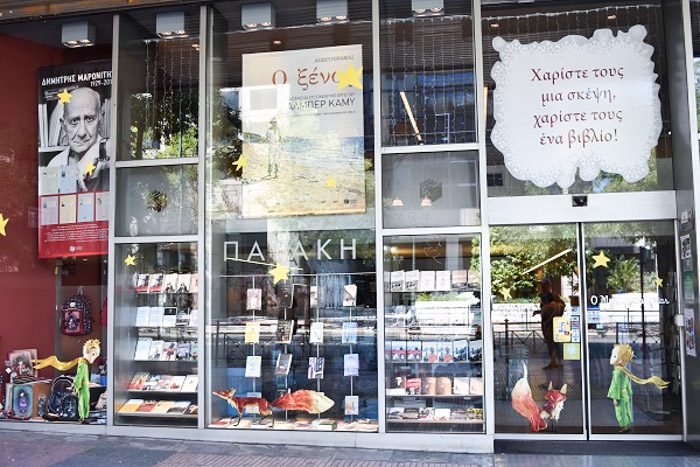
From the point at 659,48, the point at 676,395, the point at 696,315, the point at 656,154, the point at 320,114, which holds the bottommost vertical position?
the point at 676,395

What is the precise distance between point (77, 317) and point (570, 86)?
6.02 metres

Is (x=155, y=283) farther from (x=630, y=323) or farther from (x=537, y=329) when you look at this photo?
(x=630, y=323)

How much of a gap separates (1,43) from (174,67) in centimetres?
216

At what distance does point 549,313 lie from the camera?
24.5 ft

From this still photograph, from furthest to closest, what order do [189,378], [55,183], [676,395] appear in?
[55,183] → [189,378] → [676,395]

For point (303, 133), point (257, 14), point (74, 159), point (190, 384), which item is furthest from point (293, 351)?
point (257, 14)

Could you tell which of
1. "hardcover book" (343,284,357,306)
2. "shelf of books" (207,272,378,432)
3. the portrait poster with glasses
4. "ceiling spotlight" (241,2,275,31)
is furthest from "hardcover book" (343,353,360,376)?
"ceiling spotlight" (241,2,275,31)

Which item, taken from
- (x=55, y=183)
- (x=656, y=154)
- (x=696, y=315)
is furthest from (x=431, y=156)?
(x=55, y=183)

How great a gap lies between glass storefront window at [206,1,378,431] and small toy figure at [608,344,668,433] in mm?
2507

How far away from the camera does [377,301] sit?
7.28m

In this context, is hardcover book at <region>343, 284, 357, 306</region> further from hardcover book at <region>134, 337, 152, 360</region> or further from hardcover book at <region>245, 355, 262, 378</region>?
hardcover book at <region>134, 337, 152, 360</region>

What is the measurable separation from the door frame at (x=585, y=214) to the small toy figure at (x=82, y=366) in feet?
14.4

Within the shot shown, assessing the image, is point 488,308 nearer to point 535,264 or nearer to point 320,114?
point 535,264

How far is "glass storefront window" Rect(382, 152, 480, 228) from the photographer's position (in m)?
7.30
